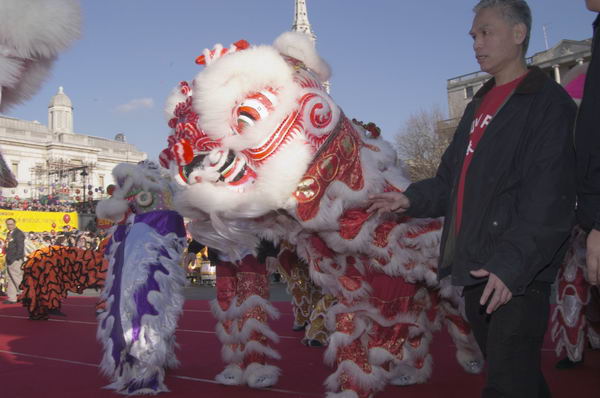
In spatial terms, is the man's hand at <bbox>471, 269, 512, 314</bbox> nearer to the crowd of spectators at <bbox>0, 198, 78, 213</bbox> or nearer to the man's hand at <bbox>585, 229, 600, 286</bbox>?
the man's hand at <bbox>585, 229, 600, 286</bbox>

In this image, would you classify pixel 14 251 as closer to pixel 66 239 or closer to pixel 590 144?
pixel 66 239

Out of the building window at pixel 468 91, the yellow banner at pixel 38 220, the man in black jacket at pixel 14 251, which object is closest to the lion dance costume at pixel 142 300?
the man in black jacket at pixel 14 251

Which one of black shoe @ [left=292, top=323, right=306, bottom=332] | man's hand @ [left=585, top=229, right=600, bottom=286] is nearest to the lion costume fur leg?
black shoe @ [left=292, top=323, right=306, bottom=332]

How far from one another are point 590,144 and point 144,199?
3364 millimetres

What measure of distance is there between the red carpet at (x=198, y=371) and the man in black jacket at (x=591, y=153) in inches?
80.3

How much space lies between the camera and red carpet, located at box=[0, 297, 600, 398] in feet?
11.8

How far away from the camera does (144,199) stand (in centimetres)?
438

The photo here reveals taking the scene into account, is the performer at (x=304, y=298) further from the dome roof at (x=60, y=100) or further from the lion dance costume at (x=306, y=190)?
the dome roof at (x=60, y=100)

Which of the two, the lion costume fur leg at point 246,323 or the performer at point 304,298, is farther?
the performer at point 304,298

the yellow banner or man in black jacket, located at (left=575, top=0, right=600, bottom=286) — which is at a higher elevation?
the yellow banner

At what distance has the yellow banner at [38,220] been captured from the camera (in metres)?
15.6

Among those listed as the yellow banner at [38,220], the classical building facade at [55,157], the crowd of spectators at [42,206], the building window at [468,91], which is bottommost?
the yellow banner at [38,220]

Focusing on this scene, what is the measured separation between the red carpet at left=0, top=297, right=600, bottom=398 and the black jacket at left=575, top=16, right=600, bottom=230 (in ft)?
6.68

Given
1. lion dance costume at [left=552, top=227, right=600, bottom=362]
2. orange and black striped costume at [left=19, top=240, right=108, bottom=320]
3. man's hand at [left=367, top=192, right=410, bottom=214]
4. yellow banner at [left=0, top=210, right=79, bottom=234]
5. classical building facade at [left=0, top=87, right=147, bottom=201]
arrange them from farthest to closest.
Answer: classical building facade at [left=0, top=87, right=147, bottom=201], yellow banner at [left=0, top=210, right=79, bottom=234], orange and black striped costume at [left=19, top=240, right=108, bottom=320], lion dance costume at [left=552, top=227, right=600, bottom=362], man's hand at [left=367, top=192, right=410, bottom=214]
